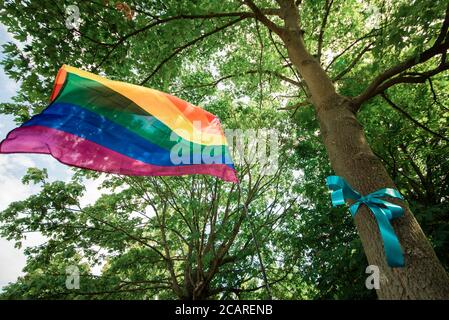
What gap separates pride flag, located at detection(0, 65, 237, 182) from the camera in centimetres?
285

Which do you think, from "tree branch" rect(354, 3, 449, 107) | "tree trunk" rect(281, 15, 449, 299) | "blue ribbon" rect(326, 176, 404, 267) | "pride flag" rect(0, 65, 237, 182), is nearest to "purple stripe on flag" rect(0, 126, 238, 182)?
"pride flag" rect(0, 65, 237, 182)

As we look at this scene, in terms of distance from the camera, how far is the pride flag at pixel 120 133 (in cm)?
285

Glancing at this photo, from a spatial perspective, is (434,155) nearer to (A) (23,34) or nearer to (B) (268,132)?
(B) (268,132)

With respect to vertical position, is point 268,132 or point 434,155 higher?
point 268,132

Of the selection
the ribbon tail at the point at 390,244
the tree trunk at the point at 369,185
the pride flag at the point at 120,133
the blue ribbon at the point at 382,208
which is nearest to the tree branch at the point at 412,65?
the tree trunk at the point at 369,185

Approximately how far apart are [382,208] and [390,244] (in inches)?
13.9

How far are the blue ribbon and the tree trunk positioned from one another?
3.1 inches

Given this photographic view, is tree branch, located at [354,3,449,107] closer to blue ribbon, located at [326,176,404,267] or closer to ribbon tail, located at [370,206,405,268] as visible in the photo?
blue ribbon, located at [326,176,404,267]

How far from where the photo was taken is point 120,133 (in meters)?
3.18

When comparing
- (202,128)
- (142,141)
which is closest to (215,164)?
(202,128)

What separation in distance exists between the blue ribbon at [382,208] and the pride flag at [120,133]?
989 millimetres

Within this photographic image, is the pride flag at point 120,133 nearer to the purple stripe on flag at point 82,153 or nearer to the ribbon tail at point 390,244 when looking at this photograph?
the purple stripe on flag at point 82,153
